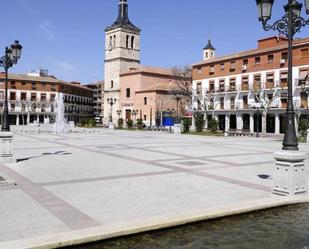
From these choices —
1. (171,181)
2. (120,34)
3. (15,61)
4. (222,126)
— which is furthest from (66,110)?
(171,181)

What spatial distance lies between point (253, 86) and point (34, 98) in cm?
5292

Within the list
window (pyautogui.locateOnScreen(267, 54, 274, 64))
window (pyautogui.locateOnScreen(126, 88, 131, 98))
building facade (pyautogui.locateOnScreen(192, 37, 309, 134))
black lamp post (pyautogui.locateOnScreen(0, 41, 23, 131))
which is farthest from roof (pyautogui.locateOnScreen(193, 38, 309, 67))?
black lamp post (pyautogui.locateOnScreen(0, 41, 23, 131))

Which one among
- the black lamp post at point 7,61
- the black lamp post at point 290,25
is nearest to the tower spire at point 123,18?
the black lamp post at point 7,61

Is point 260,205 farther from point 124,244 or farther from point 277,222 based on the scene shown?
point 124,244

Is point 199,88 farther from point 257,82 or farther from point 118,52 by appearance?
point 118,52

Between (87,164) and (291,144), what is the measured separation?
7084mm

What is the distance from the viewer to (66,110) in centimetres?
9006

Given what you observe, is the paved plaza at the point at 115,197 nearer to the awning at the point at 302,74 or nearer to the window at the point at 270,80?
the awning at the point at 302,74

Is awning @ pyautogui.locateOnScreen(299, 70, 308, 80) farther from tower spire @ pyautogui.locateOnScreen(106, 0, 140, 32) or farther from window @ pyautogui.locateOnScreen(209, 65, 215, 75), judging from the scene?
tower spire @ pyautogui.locateOnScreen(106, 0, 140, 32)

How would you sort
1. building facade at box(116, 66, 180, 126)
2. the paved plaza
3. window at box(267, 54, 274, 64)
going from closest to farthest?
the paved plaza → window at box(267, 54, 274, 64) → building facade at box(116, 66, 180, 126)

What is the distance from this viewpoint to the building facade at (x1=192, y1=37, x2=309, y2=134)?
41.4m

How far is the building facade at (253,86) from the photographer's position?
1629 inches

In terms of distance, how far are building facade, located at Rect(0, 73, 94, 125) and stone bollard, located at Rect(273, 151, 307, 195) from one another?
71.9 metres

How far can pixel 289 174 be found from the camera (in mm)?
7762
